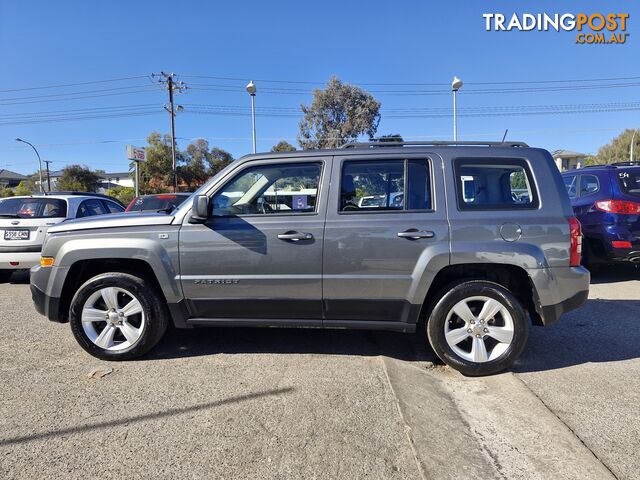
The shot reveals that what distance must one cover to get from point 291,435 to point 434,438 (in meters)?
0.89

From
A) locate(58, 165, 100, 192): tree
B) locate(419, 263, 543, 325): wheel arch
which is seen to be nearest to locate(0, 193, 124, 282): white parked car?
locate(419, 263, 543, 325): wheel arch

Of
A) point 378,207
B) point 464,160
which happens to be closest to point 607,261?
point 464,160

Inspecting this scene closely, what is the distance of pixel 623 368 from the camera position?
12.0ft

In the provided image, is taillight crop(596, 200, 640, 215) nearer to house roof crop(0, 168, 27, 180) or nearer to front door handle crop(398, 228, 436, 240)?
front door handle crop(398, 228, 436, 240)

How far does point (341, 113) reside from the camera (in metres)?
37.7

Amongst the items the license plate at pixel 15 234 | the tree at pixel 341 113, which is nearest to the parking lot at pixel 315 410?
the license plate at pixel 15 234

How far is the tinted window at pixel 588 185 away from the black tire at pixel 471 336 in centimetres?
441

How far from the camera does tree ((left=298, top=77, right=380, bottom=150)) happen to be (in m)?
37.2

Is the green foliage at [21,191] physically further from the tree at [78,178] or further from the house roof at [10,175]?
the house roof at [10,175]

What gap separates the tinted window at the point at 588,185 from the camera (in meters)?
6.70

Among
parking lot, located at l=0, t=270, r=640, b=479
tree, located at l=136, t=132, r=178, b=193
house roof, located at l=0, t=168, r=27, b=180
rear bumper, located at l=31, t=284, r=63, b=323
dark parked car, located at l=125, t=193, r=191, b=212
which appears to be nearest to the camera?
parking lot, located at l=0, t=270, r=640, b=479

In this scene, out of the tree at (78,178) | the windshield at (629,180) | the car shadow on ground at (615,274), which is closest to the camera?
the windshield at (629,180)

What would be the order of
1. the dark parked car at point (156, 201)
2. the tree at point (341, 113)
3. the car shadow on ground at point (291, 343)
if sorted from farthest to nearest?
the tree at point (341, 113) → the dark parked car at point (156, 201) → the car shadow on ground at point (291, 343)

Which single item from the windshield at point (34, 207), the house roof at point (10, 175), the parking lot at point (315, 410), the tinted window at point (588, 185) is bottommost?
the parking lot at point (315, 410)
